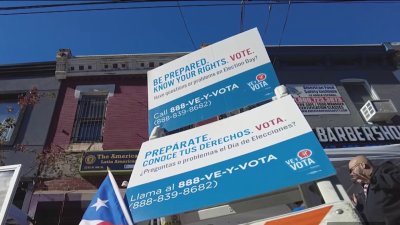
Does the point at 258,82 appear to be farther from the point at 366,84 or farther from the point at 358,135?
the point at 366,84

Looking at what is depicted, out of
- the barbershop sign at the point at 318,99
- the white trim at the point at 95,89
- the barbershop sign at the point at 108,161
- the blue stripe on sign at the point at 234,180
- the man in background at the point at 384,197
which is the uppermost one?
the white trim at the point at 95,89

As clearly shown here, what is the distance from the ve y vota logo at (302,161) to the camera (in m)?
3.16

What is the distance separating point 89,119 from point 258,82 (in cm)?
750

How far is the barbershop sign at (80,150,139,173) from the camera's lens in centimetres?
941

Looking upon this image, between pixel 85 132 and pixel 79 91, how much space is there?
1619mm

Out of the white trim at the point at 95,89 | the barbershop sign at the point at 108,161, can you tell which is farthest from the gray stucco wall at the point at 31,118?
the barbershop sign at the point at 108,161

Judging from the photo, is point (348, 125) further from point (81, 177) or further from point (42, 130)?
point (42, 130)

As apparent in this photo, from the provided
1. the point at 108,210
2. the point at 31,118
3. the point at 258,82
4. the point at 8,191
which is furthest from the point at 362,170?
the point at 31,118

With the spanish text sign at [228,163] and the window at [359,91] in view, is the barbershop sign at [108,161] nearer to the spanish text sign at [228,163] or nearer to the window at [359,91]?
the spanish text sign at [228,163]

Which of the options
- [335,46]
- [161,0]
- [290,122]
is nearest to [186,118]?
[290,122]

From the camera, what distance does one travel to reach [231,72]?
5062 mm

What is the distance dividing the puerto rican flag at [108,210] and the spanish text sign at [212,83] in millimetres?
1144

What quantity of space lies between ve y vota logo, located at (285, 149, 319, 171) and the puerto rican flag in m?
1.58

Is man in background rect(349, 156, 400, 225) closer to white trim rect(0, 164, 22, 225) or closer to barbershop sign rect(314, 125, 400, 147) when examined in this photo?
white trim rect(0, 164, 22, 225)
